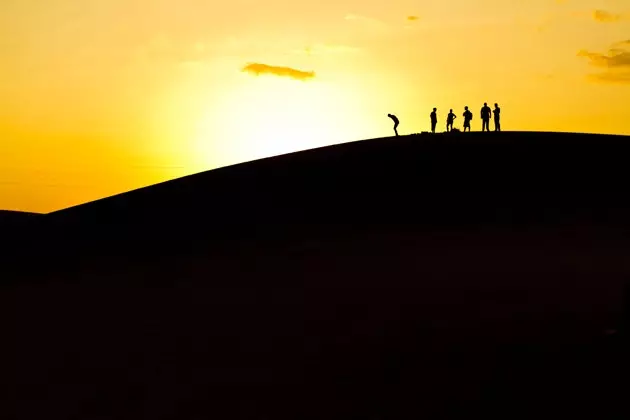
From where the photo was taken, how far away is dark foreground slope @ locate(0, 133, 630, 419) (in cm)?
1184

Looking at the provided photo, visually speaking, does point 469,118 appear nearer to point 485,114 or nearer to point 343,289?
point 485,114

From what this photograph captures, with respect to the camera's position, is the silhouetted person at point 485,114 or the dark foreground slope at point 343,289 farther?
the silhouetted person at point 485,114

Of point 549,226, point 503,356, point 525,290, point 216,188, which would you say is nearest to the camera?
point 503,356

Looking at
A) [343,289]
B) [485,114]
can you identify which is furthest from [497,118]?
[343,289]

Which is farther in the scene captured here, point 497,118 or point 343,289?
point 497,118

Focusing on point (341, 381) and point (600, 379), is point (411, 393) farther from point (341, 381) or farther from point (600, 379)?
point (600, 379)

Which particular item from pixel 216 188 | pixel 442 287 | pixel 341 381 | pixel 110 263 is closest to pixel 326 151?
pixel 216 188

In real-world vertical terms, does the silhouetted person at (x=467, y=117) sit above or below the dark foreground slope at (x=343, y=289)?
above

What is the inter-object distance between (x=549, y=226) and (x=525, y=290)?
6.58 metres

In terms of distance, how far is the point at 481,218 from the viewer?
74.3 feet

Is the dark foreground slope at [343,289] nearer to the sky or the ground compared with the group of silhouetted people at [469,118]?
nearer to the ground

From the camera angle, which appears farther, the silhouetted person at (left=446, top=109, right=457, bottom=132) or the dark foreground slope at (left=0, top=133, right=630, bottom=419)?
the silhouetted person at (left=446, top=109, right=457, bottom=132)

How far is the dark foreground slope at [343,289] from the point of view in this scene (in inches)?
466

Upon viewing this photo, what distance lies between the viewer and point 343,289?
55.9 ft
